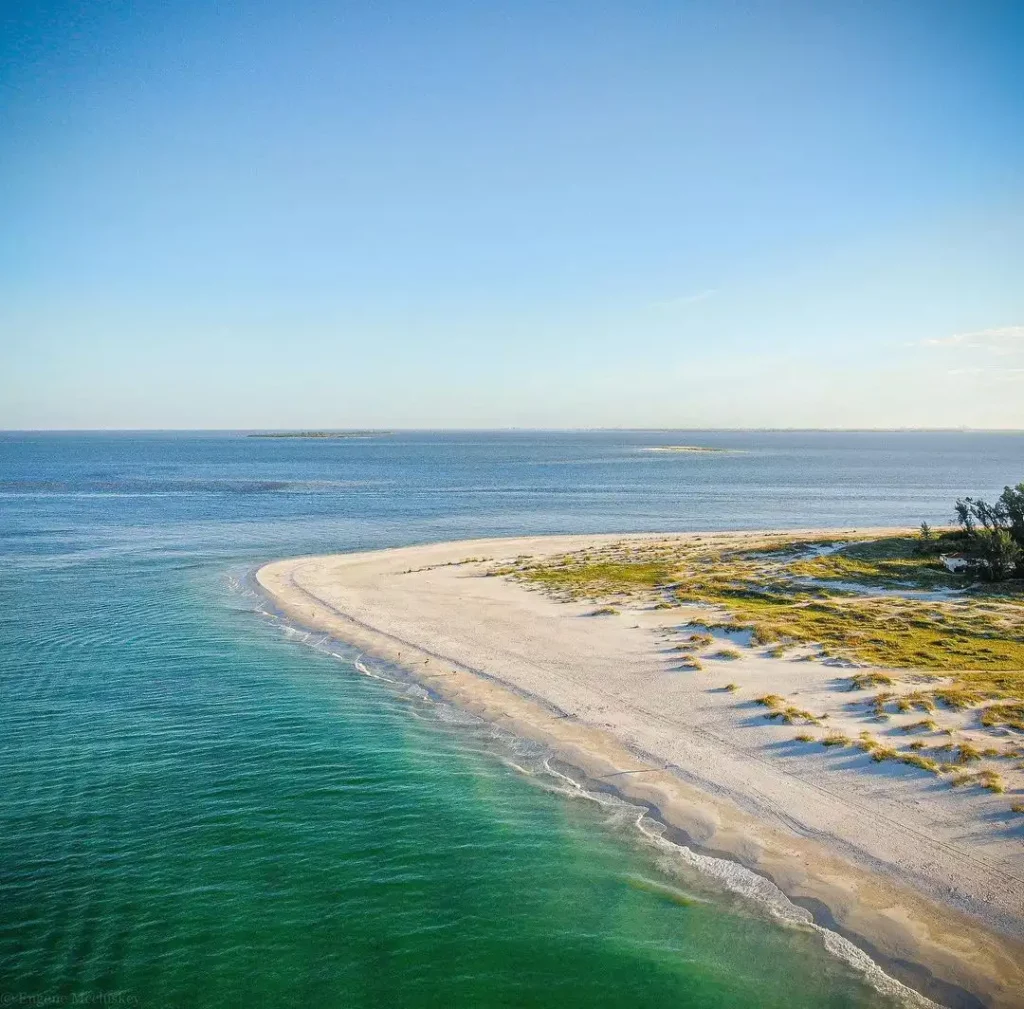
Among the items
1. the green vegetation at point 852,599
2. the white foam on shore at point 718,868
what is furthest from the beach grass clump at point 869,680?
the white foam on shore at point 718,868

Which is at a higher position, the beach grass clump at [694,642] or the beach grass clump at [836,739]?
the beach grass clump at [694,642]

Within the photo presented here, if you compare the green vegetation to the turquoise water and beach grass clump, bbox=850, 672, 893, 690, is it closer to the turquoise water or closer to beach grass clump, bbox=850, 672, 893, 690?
beach grass clump, bbox=850, 672, 893, 690

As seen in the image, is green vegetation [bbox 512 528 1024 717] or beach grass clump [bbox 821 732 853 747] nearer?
beach grass clump [bbox 821 732 853 747]

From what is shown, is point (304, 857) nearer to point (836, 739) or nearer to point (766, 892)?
point (766, 892)

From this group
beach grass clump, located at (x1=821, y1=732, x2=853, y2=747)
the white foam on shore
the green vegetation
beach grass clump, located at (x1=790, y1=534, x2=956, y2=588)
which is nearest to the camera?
the white foam on shore

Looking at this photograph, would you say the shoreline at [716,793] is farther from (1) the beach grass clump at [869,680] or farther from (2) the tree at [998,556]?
(2) the tree at [998,556]

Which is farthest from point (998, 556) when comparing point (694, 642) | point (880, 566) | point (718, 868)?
point (718, 868)

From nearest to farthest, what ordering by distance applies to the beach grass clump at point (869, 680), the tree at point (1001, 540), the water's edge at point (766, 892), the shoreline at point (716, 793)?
the water's edge at point (766, 892), the shoreline at point (716, 793), the beach grass clump at point (869, 680), the tree at point (1001, 540)

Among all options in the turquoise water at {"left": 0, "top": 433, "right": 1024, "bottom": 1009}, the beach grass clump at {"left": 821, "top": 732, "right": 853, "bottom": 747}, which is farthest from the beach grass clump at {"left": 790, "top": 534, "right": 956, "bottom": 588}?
the turquoise water at {"left": 0, "top": 433, "right": 1024, "bottom": 1009}
